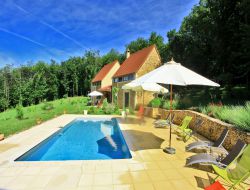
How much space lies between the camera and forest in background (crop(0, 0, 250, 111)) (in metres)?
17.3

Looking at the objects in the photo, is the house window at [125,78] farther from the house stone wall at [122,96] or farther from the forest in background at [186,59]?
the forest in background at [186,59]

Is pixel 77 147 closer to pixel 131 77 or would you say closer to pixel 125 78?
pixel 131 77

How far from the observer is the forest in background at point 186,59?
1727 cm

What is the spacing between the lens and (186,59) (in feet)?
94.5

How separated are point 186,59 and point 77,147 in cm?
2322

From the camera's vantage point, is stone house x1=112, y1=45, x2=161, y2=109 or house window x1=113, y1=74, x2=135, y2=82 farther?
house window x1=113, y1=74, x2=135, y2=82

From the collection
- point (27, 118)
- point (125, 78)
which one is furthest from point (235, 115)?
point (125, 78)

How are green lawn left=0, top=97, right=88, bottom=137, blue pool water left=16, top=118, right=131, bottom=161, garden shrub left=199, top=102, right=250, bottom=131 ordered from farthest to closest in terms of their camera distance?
green lawn left=0, top=97, right=88, bottom=137
blue pool water left=16, top=118, right=131, bottom=161
garden shrub left=199, top=102, right=250, bottom=131

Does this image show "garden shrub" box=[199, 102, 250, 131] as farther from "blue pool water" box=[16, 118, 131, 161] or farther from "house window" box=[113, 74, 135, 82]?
"house window" box=[113, 74, 135, 82]

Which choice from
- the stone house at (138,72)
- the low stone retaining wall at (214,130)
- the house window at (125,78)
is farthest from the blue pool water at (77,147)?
the house window at (125,78)

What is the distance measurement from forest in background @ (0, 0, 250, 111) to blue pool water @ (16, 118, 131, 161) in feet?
39.8

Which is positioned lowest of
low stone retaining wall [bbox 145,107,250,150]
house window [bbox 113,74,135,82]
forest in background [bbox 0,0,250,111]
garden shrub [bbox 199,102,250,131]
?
low stone retaining wall [bbox 145,107,250,150]

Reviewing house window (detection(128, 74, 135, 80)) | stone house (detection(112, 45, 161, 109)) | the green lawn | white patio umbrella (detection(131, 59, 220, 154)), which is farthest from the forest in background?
the green lawn

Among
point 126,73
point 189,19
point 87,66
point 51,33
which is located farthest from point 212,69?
point 87,66
